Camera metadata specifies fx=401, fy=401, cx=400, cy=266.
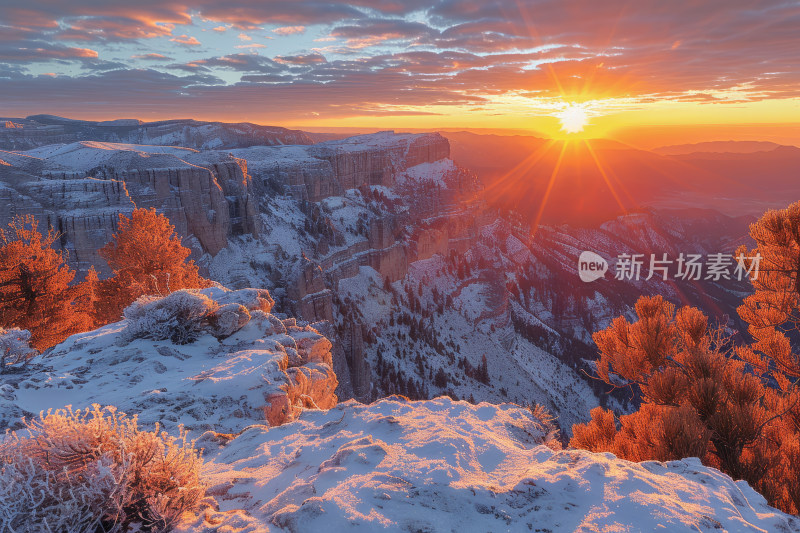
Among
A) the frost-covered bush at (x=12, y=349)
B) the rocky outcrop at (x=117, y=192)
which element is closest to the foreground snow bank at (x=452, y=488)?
the frost-covered bush at (x=12, y=349)

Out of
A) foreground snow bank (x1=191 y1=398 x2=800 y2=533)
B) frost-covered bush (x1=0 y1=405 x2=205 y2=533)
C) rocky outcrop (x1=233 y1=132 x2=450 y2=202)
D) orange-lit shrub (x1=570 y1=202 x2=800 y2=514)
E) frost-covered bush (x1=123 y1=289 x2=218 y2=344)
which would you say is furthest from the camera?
rocky outcrop (x1=233 y1=132 x2=450 y2=202)

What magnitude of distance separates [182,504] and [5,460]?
61.3 inches

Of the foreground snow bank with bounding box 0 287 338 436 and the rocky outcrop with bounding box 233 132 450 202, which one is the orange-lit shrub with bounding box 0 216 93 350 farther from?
the rocky outcrop with bounding box 233 132 450 202

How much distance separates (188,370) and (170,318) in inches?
95.1

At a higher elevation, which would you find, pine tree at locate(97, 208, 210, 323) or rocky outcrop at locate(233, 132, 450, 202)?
rocky outcrop at locate(233, 132, 450, 202)

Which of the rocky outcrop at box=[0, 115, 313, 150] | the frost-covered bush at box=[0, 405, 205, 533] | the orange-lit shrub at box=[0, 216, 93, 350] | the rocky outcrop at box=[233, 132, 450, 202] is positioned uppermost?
the rocky outcrop at box=[0, 115, 313, 150]

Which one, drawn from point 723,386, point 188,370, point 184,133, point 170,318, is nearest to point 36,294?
point 170,318

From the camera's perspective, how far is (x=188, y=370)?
10.2 metres

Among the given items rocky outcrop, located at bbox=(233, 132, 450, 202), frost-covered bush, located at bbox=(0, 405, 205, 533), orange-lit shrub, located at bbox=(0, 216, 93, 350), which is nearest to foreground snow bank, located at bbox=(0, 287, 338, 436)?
frost-covered bush, located at bbox=(0, 405, 205, 533)

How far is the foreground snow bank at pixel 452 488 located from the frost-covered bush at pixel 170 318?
620 centimetres

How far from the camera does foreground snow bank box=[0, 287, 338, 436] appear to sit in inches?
323

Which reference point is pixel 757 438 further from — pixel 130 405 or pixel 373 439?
pixel 130 405

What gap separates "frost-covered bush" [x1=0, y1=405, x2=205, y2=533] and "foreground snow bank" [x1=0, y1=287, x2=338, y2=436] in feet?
13.1

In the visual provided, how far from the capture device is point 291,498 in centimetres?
466
